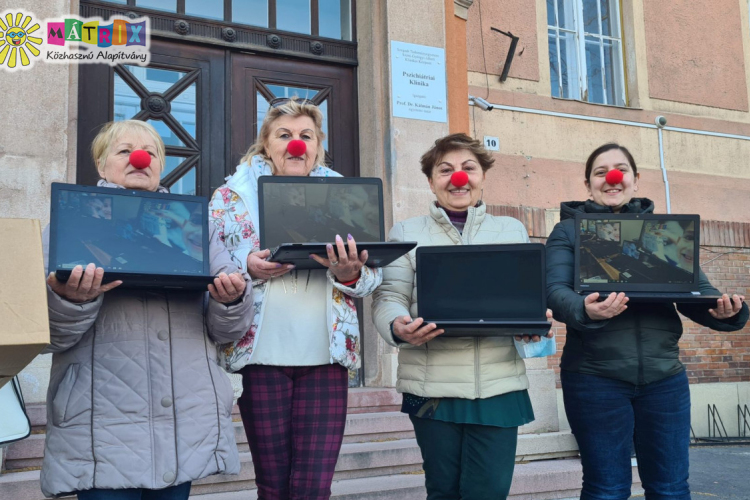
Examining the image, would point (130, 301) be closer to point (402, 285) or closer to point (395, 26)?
point (402, 285)

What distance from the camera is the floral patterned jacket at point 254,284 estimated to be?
2.64m

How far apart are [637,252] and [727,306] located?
0.41 m

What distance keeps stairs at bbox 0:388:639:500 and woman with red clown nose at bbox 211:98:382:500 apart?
1.70m

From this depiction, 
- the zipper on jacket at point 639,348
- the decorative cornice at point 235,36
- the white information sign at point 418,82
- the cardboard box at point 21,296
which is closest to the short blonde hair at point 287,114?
the cardboard box at point 21,296

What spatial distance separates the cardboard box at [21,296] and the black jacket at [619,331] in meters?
1.99

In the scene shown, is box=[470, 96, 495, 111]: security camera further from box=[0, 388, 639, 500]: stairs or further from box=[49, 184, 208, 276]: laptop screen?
box=[49, 184, 208, 276]: laptop screen

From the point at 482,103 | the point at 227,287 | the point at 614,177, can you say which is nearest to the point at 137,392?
the point at 227,287

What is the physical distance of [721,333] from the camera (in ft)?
28.4

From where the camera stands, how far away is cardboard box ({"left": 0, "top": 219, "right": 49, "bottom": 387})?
1552mm

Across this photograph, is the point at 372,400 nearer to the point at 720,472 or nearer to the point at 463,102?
the point at 463,102

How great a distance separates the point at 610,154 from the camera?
10.8 feet

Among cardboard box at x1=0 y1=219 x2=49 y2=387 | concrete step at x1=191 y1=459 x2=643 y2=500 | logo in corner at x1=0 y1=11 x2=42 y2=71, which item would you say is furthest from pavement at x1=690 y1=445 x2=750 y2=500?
logo in corner at x1=0 y1=11 x2=42 y2=71

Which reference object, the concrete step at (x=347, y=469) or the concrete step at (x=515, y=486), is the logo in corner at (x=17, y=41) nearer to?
the concrete step at (x=347, y=469)

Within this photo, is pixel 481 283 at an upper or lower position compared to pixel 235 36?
lower
